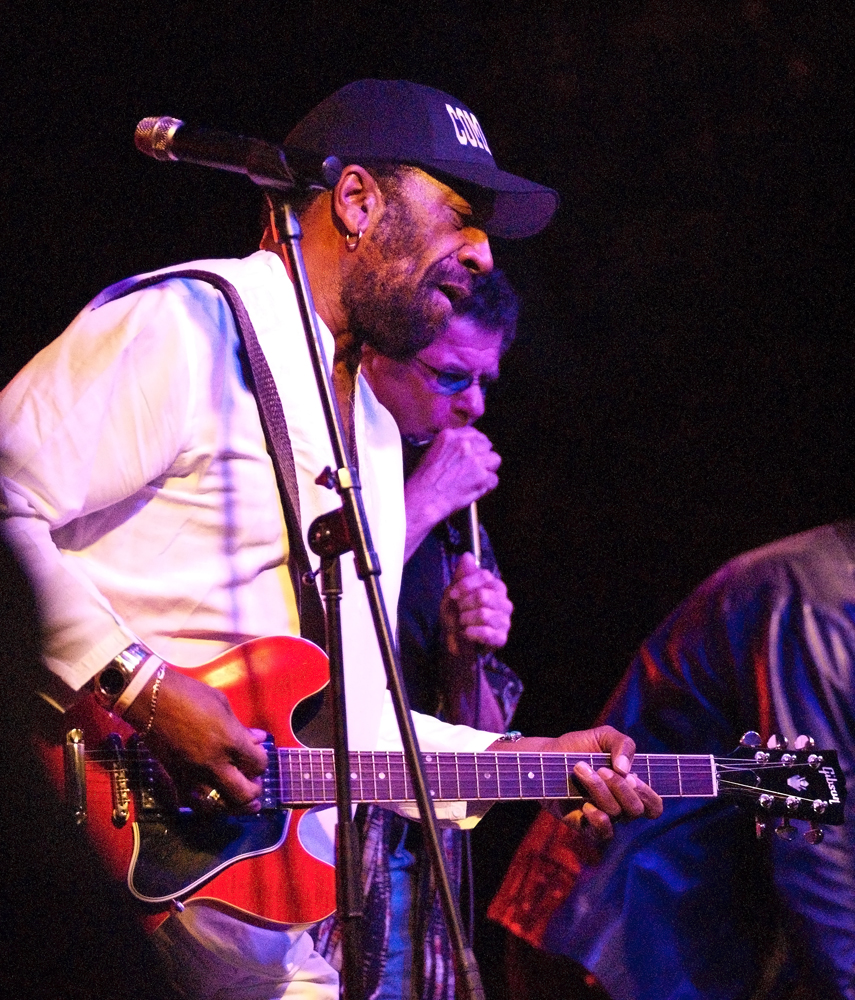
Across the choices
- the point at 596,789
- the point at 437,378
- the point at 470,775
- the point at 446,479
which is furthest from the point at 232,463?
the point at 437,378

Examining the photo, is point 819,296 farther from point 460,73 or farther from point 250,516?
point 250,516

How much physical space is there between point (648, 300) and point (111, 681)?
289 centimetres

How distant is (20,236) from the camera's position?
2.88 m

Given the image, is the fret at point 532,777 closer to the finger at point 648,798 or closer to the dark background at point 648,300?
the finger at point 648,798

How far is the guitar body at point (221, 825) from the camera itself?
1.84m

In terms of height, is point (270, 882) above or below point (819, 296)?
below

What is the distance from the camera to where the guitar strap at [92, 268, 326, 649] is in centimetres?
221

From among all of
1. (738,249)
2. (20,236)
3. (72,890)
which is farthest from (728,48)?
(72,890)

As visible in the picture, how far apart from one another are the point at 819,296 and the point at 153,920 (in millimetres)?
3251

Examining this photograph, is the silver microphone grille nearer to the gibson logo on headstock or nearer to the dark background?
the dark background

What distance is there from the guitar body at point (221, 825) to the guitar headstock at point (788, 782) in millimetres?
1130

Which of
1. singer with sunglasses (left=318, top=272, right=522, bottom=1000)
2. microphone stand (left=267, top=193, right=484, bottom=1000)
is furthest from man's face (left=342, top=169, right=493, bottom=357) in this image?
microphone stand (left=267, top=193, right=484, bottom=1000)

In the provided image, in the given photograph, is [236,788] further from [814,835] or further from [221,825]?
[814,835]

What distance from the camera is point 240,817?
1956 mm
